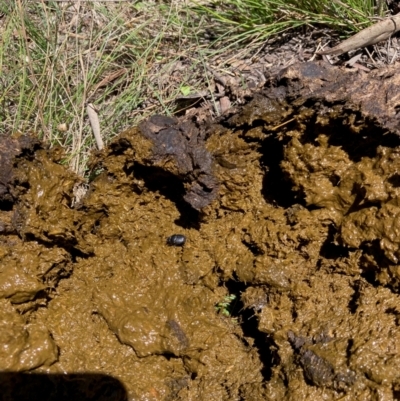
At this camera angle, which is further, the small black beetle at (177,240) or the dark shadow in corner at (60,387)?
the small black beetle at (177,240)

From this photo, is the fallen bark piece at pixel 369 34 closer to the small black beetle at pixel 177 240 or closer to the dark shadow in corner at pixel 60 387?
the small black beetle at pixel 177 240

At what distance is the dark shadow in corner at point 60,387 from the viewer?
95.2 inches

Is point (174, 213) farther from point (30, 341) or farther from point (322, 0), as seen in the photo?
point (322, 0)

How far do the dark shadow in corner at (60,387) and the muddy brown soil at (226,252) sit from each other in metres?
0.02

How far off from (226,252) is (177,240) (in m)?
0.29

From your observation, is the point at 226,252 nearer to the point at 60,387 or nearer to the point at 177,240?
the point at 177,240

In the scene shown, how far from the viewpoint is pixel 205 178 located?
2.32m

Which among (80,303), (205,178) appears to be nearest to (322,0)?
(205,178)

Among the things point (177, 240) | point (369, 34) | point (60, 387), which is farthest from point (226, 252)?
point (369, 34)

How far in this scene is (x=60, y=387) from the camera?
2.53 meters

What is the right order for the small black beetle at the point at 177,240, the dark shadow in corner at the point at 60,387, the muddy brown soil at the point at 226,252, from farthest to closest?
the small black beetle at the point at 177,240 → the dark shadow in corner at the point at 60,387 → the muddy brown soil at the point at 226,252

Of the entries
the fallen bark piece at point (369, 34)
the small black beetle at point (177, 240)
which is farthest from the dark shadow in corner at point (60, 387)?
the fallen bark piece at point (369, 34)

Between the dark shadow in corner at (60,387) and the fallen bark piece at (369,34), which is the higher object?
the fallen bark piece at (369,34)

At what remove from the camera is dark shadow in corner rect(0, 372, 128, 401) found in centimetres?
242
